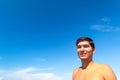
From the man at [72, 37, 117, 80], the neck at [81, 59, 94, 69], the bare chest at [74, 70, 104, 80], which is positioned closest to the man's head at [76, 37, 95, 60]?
the man at [72, 37, 117, 80]

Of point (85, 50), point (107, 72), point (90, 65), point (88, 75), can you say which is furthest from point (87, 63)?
point (107, 72)

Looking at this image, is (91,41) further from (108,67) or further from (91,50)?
(108,67)

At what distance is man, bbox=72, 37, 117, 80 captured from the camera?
9.48m

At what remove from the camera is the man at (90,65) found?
9484 millimetres

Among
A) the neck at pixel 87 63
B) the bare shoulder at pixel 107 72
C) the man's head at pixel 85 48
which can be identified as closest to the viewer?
the bare shoulder at pixel 107 72

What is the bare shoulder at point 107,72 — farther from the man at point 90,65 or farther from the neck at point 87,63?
the neck at point 87,63

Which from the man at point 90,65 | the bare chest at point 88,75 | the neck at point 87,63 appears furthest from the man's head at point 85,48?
the bare chest at point 88,75

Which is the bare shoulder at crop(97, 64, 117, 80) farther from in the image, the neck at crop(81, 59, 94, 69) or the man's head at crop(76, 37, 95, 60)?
the man's head at crop(76, 37, 95, 60)

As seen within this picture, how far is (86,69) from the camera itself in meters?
10.1

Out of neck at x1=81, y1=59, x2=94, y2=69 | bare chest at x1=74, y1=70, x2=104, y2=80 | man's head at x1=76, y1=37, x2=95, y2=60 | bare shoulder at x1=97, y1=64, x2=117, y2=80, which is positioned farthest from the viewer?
neck at x1=81, y1=59, x2=94, y2=69

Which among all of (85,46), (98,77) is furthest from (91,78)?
(85,46)

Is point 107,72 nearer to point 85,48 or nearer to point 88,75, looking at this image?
point 88,75

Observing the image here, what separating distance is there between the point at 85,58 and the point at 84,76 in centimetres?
64

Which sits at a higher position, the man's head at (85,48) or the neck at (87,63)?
the man's head at (85,48)
